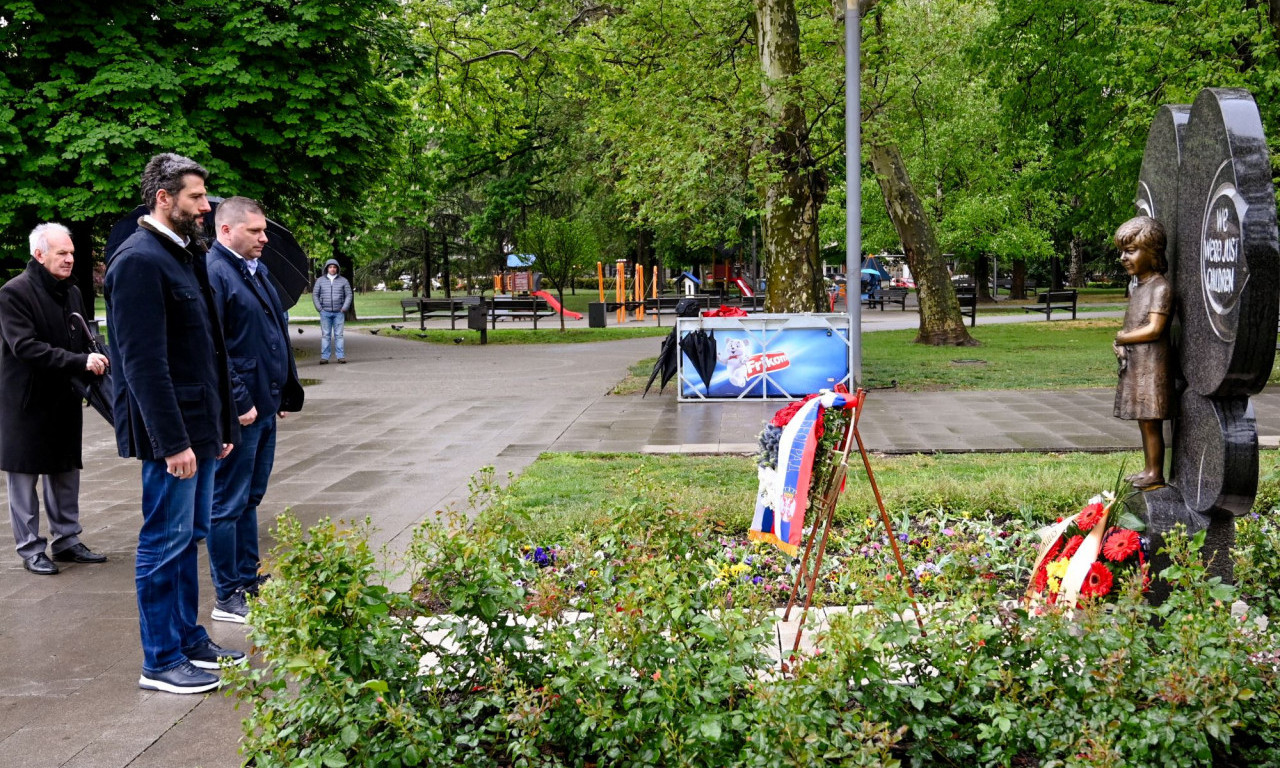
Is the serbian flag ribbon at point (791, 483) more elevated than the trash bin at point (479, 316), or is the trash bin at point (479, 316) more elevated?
the trash bin at point (479, 316)

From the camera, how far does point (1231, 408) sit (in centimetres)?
458

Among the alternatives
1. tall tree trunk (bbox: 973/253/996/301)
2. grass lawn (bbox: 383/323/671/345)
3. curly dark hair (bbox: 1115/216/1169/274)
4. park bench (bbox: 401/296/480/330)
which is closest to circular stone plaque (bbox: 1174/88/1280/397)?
curly dark hair (bbox: 1115/216/1169/274)

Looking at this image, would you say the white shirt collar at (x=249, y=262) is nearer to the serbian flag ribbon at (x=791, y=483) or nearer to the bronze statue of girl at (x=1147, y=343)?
the serbian flag ribbon at (x=791, y=483)

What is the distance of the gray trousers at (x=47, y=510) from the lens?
6.41 metres

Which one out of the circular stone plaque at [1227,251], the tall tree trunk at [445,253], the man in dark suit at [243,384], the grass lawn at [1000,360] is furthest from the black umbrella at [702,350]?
the tall tree trunk at [445,253]

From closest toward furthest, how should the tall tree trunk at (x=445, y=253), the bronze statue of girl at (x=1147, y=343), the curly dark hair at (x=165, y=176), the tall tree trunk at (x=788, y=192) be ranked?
1. the curly dark hair at (x=165, y=176)
2. the bronze statue of girl at (x=1147, y=343)
3. the tall tree trunk at (x=788, y=192)
4. the tall tree trunk at (x=445, y=253)

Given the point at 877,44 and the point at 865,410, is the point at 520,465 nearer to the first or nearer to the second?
the point at 865,410

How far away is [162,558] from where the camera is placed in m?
4.54

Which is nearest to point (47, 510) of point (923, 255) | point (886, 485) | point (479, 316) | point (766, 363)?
point (886, 485)

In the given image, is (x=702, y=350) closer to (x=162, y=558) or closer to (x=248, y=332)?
(x=248, y=332)

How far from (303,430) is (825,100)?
786 centimetres

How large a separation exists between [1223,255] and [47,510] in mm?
Answer: 6341

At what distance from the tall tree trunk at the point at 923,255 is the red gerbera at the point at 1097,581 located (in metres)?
16.8

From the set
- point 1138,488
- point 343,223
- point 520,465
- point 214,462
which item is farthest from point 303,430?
point 343,223
